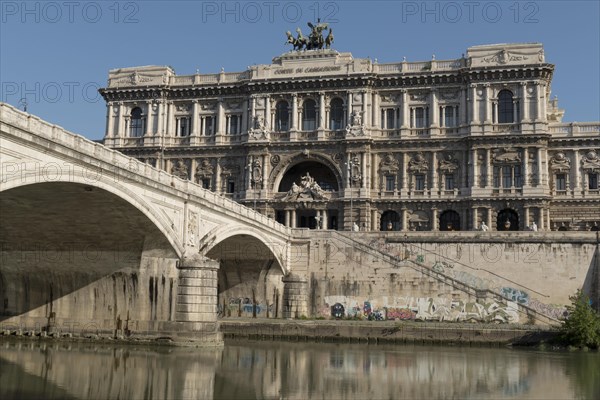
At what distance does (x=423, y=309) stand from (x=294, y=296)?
10.3m

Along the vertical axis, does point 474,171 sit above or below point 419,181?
above

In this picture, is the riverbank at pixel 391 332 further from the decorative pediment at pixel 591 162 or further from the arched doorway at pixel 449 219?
the decorative pediment at pixel 591 162

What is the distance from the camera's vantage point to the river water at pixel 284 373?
88.9 ft

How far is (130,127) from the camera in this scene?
77875 millimetres

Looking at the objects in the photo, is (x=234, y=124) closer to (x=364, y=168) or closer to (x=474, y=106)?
(x=364, y=168)

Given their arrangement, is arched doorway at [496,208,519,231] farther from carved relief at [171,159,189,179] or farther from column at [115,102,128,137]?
column at [115,102,128,137]

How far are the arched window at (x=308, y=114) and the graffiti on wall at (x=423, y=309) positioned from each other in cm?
2168

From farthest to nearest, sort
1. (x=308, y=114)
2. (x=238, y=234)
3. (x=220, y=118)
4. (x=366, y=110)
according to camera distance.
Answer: (x=220, y=118) < (x=308, y=114) < (x=366, y=110) < (x=238, y=234)

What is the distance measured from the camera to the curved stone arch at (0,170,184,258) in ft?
86.4

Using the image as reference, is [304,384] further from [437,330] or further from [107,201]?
[437,330]

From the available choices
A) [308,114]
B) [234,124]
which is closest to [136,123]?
[234,124]

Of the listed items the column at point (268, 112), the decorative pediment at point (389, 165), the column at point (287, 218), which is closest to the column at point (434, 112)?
the decorative pediment at point (389, 165)

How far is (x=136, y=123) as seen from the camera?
255 ft

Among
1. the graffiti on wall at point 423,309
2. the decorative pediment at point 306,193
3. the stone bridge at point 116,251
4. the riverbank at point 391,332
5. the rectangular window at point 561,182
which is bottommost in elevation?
the riverbank at point 391,332
